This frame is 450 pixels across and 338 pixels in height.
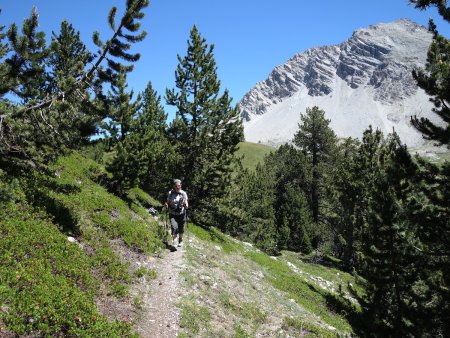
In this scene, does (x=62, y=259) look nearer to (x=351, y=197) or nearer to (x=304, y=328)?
(x=304, y=328)

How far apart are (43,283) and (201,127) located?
17.1m

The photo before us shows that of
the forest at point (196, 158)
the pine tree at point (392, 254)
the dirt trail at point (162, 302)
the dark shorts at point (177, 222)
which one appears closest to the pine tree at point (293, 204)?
the forest at point (196, 158)

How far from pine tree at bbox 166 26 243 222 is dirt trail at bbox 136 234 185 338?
34.9ft

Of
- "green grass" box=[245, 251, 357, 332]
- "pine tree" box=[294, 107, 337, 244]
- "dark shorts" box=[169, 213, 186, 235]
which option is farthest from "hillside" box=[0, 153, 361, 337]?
"pine tree" box=[294, 107, 337, 244]

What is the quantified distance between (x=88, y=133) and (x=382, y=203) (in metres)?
13.6

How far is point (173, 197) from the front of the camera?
15305 millimetres

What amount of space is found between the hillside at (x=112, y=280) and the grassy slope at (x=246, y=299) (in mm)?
54

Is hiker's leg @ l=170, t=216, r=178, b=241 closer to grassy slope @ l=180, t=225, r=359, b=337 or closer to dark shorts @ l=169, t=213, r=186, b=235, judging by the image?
dark shorts @ l=169, t=213, r=186, b=235

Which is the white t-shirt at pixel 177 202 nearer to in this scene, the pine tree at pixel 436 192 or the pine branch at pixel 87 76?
the pine branch at pixel 87 76

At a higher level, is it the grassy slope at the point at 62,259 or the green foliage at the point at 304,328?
the grassy slope at the point at 62,259

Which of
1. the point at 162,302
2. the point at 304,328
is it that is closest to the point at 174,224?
the point at 162,302

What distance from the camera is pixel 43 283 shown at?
8125 mm

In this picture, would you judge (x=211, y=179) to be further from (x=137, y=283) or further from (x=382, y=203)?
(x=137, y=283)

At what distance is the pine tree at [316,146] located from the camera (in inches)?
1863
